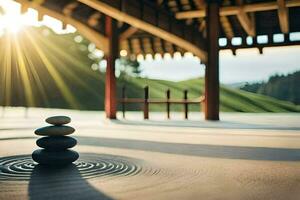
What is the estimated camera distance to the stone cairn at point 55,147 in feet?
12.1

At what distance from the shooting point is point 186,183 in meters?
2.96

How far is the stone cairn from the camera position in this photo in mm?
3703

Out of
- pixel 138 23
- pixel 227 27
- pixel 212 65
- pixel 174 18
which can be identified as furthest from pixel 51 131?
pixel 227 27

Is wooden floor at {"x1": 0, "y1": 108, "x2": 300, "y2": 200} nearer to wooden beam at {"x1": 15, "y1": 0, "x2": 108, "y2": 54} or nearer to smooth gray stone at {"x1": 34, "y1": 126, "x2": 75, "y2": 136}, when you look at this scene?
smooth gray stone at {"x1": 34, "y1": 126, "x2": 75, "y2": 136}

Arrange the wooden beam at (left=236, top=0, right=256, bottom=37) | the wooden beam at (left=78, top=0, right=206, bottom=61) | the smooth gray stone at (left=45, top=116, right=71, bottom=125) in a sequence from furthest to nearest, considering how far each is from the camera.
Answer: the wooden beam at (left=236, top=0, right=256, bottom=37)
the wooden beam at (left=78, top=0, right=206, bottom=61)
the smooth gray stone at (left=45, top=116, right=71, bottom=125)

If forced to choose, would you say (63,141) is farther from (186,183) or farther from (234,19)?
(234,19)

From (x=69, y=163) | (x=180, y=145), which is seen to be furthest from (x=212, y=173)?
(x=180, y=145)

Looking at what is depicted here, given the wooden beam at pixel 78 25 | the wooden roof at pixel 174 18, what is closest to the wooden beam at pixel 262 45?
the wooden roof at pixel 174 18

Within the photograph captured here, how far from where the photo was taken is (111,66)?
511 inches

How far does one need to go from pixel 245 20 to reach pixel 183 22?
2.26m

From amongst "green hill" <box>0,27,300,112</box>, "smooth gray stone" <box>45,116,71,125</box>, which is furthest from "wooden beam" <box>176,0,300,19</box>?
"green hill" <box>0,27,300,112</box>

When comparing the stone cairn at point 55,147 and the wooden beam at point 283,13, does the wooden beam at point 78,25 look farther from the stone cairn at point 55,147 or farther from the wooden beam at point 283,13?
the stone cairn at point 55,147

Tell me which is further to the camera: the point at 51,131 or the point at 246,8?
the point at 246,8

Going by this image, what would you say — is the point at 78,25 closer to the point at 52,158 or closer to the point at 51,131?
the point at 51,131
